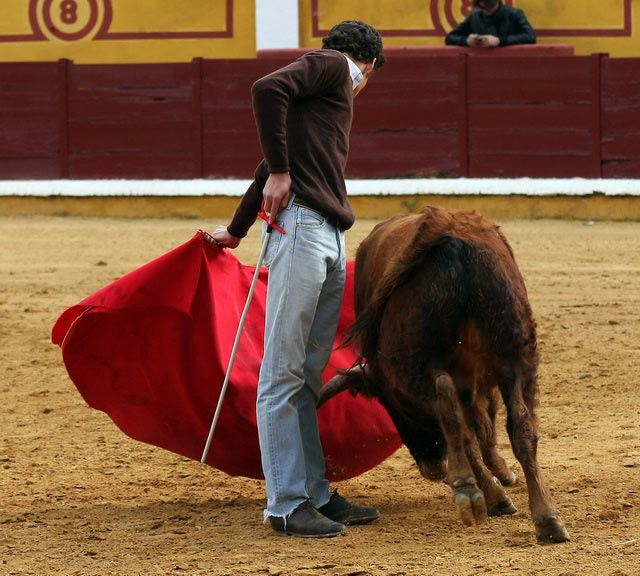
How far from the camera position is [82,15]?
10.2 m

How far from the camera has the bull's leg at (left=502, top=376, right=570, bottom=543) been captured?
2.55m

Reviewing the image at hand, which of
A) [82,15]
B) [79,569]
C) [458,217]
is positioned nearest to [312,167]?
[458,217]

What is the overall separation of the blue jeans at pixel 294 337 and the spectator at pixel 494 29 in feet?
22.9

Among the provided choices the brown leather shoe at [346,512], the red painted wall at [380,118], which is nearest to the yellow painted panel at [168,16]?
the red painted wall at [380,118]

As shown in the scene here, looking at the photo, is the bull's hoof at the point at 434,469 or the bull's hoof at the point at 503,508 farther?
the bull's hoof at the point at 434,469

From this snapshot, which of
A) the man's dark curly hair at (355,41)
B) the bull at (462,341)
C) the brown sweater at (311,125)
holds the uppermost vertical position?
the man's dark curly hair at (355,41)

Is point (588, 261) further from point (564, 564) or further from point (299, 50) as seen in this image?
point (564, 564)

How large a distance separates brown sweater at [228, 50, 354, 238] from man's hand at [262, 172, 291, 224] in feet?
0.08

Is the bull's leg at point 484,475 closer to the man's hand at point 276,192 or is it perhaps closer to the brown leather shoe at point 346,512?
the brown leather shoe at point 346,512

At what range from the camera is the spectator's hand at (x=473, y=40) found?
9.45 meters

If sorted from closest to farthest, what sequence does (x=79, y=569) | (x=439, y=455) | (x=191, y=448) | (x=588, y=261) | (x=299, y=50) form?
(x=79, y=569)
(x=439, y=455)
(x=191, y=448)
(x=588, y=261)
(x=299, y=50)

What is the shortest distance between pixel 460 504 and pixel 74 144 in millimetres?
8170

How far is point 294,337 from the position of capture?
2754mm

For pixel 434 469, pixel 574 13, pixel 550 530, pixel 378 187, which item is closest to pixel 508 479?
pixel 434 469
